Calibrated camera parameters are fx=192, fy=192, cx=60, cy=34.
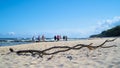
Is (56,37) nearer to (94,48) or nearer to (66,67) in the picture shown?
(94,48)

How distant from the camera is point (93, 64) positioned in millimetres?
6660

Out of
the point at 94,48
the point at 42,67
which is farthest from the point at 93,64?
the point at 94,48

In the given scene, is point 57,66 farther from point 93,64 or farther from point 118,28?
point 118,28

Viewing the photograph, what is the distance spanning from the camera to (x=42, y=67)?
668cm

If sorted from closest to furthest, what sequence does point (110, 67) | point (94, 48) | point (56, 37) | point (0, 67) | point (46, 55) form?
1. point (110, 67)
2. point (0, 67)
3. point (46, 55)
4. point (94, 48)
5. point (56, 37)

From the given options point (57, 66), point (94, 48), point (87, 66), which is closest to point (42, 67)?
point (57, 66)

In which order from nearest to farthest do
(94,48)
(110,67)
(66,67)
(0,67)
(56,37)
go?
(110,67)
(66,67)
(0,67)
(94,48)
(56,37)

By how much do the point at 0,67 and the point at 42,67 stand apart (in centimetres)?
157

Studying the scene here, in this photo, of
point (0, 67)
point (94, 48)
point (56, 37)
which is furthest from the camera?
point (56, 37)

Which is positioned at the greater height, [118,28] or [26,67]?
[118,28]

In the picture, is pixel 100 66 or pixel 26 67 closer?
pixel 100 66

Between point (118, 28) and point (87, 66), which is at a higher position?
point (118, 28)

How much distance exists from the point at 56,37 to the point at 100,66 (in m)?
30.9

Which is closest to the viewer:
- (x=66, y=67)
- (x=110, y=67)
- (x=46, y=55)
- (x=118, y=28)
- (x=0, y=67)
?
(x=110, y=67)
